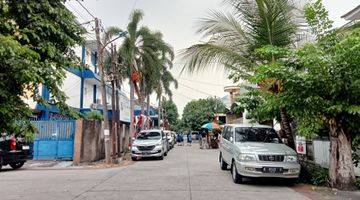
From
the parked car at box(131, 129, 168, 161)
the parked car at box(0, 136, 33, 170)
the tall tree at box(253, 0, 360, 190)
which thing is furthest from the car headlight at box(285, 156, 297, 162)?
the parked car at box(131, 129, 168, 161)

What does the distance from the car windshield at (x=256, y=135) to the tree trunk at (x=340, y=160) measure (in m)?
2.43

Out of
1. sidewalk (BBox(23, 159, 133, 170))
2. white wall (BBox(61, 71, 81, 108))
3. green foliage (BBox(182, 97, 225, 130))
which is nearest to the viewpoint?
sidewalk (BBox(23, 159, 133, 170))

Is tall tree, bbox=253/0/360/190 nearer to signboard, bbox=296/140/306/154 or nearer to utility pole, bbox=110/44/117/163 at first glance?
signboard, bbox=296/140/306/154

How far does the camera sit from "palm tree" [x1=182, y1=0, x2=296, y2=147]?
12.8m

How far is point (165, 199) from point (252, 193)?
2.54 metres

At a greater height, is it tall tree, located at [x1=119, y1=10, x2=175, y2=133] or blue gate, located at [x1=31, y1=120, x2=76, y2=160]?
tall tree, located at [x1=119, y1=10, x2=175, y2=133]

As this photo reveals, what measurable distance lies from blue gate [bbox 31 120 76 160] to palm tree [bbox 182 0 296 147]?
10435 millimetres

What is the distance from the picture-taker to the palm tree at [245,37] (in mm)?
12820

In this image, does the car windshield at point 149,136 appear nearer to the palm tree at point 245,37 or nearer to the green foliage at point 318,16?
the palm tree at point 245,37

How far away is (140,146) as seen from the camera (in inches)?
881

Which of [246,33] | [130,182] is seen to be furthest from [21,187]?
[246,33]

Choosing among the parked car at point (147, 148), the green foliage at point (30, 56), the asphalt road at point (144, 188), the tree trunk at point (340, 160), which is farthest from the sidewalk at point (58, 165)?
the green foliage at point (30, 56)

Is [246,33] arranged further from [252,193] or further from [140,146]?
[140,146]

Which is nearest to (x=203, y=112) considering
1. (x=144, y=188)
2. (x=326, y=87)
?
(x=144, y=188)
